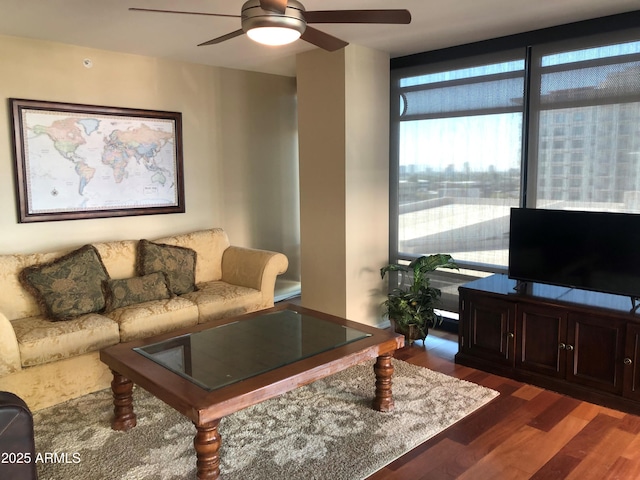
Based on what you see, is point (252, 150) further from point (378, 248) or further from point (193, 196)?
point (378, 248)

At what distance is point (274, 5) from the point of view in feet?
7.11

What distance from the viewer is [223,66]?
488 cm

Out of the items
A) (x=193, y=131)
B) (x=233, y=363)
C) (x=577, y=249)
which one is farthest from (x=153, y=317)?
(x=577, y=249)

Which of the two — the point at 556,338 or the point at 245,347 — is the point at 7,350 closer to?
the point at 245,347

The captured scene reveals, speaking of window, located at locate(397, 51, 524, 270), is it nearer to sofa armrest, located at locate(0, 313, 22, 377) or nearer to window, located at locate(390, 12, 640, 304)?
window, located at locate(390, 12, 640, 304)

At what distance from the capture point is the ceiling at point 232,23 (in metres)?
3.06

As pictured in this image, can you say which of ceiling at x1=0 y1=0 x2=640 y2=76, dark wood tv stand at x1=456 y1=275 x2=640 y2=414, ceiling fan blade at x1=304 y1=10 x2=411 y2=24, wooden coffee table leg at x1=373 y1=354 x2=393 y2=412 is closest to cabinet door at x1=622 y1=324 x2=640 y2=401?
dark wood tv stand at x1=456 y1=275 x2=640 y2=414

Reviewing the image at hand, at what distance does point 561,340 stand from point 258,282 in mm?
2296

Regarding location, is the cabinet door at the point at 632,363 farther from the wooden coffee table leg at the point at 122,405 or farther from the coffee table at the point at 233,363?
the wooden coffee table leg at the point at 122,405

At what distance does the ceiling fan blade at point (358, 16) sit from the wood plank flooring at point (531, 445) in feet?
7.02

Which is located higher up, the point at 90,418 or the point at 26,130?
the point at 26,130

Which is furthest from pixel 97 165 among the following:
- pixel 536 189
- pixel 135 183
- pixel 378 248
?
pixel 536 189

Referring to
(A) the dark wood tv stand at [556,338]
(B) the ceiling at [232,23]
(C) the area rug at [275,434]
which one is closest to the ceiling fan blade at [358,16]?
(B) the ceiling at [232,23]

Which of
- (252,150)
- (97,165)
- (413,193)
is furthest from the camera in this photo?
(252,150)
